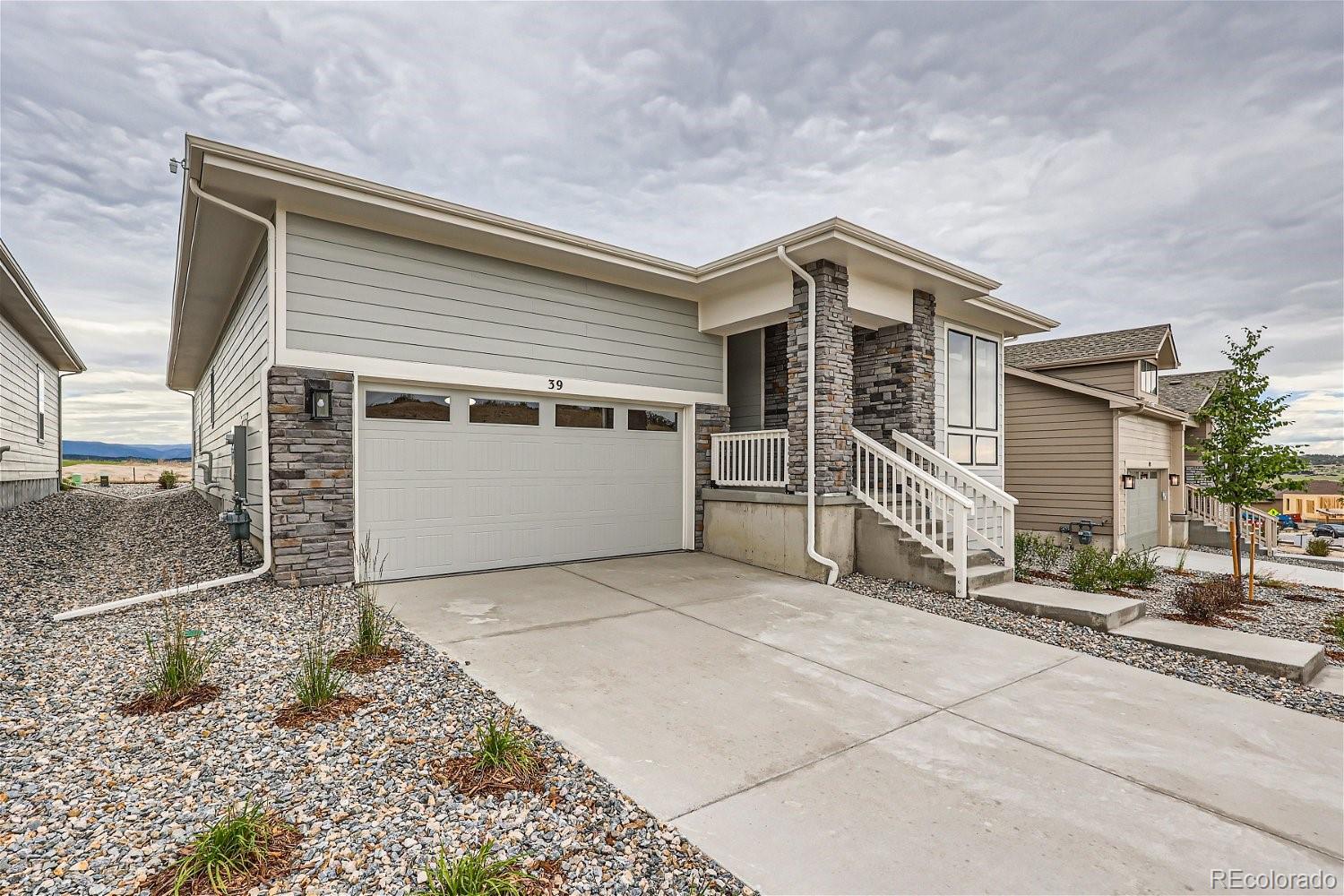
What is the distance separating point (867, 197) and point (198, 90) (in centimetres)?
1068

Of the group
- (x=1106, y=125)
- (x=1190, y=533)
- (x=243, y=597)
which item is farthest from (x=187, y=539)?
(x=1190, y=533)

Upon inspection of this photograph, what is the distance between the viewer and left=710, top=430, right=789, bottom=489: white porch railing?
743 centimetres

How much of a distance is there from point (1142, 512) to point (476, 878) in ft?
50.1

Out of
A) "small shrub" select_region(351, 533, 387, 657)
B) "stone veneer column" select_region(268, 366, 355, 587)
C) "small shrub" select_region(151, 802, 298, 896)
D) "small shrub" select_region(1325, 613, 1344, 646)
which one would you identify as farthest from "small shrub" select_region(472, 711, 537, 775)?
"small shrub" select_region(1325, 613, 1344, 646)

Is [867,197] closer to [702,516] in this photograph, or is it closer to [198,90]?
[702,516]

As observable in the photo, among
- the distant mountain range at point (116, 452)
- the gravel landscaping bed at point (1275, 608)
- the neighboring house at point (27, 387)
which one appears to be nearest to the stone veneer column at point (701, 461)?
the gravel landscaping bed at point (1275, 608)

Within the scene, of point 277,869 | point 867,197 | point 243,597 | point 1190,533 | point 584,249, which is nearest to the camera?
point 277,869

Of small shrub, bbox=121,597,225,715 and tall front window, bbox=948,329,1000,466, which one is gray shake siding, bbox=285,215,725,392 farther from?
tall front window, bbox=948,329,1000,466

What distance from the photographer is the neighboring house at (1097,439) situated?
37.2 feet

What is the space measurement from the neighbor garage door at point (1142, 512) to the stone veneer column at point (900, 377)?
6.58 m

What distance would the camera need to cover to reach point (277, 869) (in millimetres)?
1880

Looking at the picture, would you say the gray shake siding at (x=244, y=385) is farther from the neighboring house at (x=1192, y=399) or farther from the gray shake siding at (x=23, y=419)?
the neighboring house at (x=1192, y=399)

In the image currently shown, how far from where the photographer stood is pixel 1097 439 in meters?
11.5

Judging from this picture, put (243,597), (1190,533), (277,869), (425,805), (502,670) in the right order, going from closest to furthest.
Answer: (277,869) → (425,805) → (502,670) → (243,597) → (1190,533)
